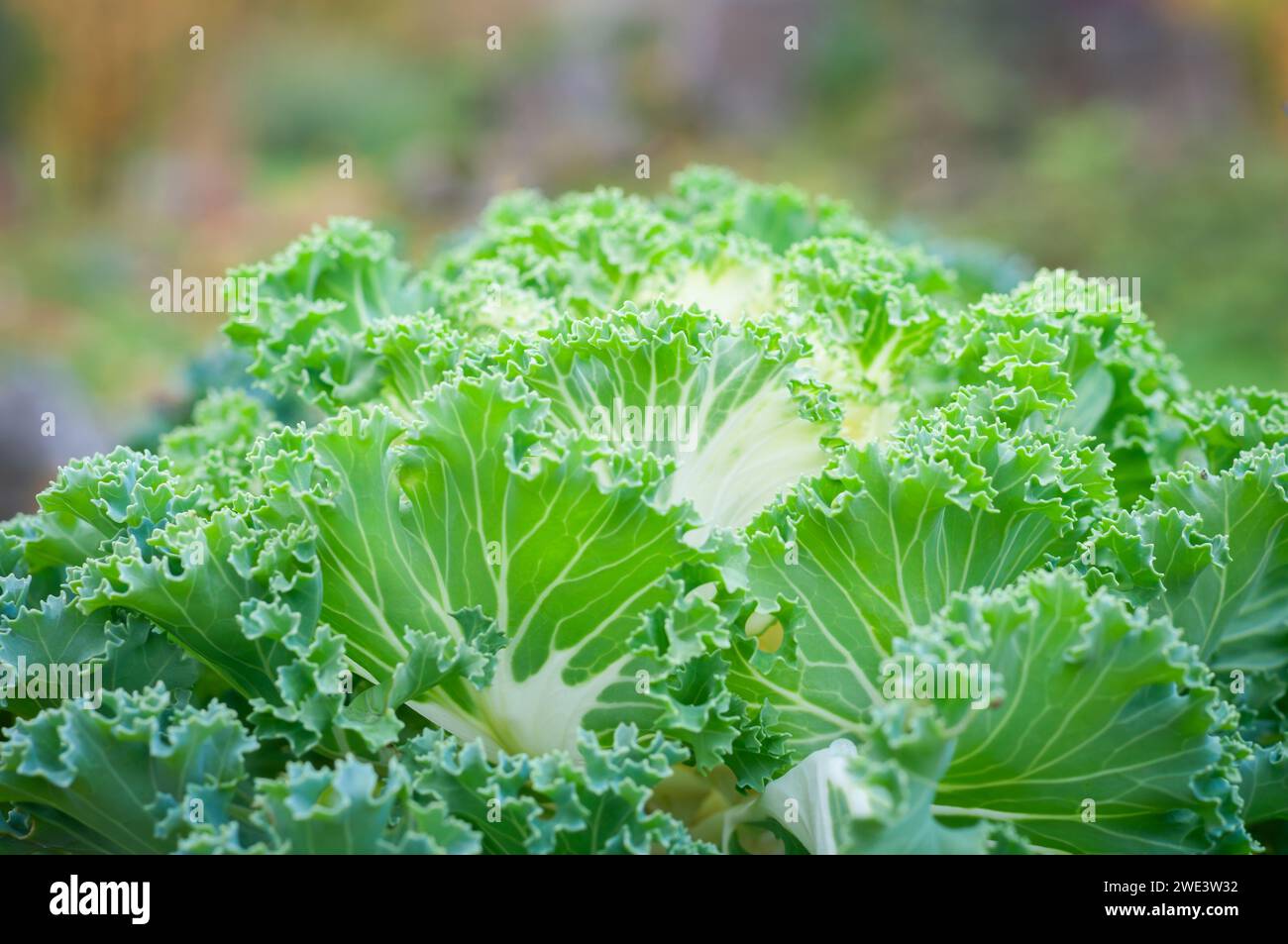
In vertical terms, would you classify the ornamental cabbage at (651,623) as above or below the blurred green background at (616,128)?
below

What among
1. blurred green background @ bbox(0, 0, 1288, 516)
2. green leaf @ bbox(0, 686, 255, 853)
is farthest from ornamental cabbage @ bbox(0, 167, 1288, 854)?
blurred green background @ bbox(0, 0, 1288, 516)

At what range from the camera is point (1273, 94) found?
12.1 meters

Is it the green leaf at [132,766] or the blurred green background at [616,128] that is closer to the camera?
the green leaf at [132,766]

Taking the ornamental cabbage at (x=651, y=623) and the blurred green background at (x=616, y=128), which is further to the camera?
the blurred green background at (x=616, y=128)

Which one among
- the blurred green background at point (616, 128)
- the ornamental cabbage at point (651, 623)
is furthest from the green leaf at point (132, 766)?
the blurred green background at point (616, 128)

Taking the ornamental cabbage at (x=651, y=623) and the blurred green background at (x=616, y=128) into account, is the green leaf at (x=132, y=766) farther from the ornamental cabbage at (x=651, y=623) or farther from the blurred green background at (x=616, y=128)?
the blurred green background at (x=616, y=128)

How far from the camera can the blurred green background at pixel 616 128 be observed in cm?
1103

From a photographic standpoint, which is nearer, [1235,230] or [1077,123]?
[1235,230]

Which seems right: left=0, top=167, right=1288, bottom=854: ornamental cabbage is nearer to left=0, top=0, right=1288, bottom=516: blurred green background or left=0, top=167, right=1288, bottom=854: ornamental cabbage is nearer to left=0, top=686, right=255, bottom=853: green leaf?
left=0, top=686, right=255, bottom=853: green leaf
